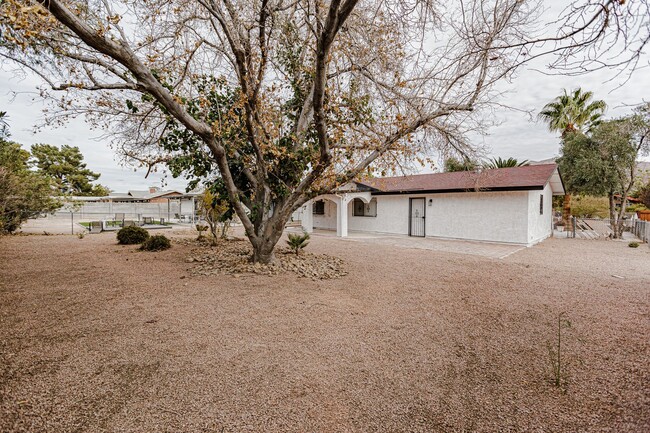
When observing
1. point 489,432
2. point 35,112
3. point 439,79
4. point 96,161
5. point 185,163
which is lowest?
point 489,432

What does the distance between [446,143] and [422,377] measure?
5785 mm

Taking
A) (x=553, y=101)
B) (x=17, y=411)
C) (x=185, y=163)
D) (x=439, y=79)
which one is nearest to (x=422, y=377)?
(x=17, y=411)

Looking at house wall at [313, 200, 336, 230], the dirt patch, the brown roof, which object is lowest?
the dirt patch

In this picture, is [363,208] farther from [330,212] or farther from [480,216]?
[480,216]

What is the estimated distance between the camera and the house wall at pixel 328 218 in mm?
20483

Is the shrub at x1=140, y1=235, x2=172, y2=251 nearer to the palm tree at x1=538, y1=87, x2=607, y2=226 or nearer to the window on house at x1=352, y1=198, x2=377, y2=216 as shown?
the window on house at x1=352, y1=198, x2=377, y2=216

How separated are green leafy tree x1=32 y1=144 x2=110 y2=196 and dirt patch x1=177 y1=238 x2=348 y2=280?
123ft

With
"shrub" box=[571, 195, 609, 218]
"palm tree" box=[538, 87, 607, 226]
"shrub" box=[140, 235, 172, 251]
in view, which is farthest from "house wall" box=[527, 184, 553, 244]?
"shrub" box=[140, 235, 172, 251]

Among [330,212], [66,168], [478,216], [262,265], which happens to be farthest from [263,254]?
[66,168]

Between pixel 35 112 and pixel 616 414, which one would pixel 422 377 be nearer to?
pixel 616 414

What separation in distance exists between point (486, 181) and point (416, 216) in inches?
162

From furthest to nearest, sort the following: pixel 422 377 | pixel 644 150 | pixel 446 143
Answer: pixel 644 150
pixel 446 143
pixel 422 377

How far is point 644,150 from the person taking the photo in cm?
1411

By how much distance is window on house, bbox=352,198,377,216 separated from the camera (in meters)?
18.3
